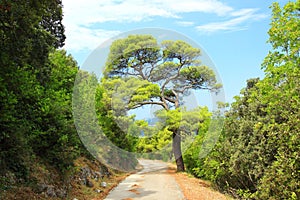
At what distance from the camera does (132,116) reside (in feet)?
73.7

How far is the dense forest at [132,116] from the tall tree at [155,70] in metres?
0.08

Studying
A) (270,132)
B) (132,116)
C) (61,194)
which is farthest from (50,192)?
(132,116)

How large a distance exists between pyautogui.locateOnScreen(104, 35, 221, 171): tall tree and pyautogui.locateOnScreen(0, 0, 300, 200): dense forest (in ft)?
0.26

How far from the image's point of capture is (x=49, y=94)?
12008mm

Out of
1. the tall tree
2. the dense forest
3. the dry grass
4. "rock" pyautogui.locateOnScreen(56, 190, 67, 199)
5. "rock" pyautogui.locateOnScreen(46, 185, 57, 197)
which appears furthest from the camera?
the tall tree

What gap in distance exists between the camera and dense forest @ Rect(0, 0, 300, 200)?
9.16 meters

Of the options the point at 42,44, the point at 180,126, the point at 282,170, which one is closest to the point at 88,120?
the point at 180,126

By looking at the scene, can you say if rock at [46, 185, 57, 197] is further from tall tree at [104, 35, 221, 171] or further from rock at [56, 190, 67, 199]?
tall tree at [104, 35, 221, 171]

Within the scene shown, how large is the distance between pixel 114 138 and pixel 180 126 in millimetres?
7734

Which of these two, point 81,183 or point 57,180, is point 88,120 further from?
point 57,180

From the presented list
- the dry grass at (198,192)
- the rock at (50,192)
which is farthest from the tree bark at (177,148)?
the rock at (50,192)

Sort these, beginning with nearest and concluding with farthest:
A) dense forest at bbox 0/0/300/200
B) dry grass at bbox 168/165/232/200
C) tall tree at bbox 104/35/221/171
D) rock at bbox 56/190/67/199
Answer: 1. dense forest at bbox 0/0/300/200
2. rock at bbox 56/190/67/199
3. dry grass at bbox 168/165/232/200
4. tall tree at bbox 104/35/221/171

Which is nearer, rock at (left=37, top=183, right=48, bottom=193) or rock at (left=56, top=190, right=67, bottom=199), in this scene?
rock at (left=37, top=183, right=48, bottom=193)

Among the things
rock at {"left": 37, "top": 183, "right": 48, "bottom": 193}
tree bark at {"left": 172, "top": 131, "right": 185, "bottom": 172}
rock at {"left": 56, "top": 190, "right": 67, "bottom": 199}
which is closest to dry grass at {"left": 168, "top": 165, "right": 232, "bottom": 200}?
rock at {"left": 56, "top": 190, "right": 67, "bottom": 199}
